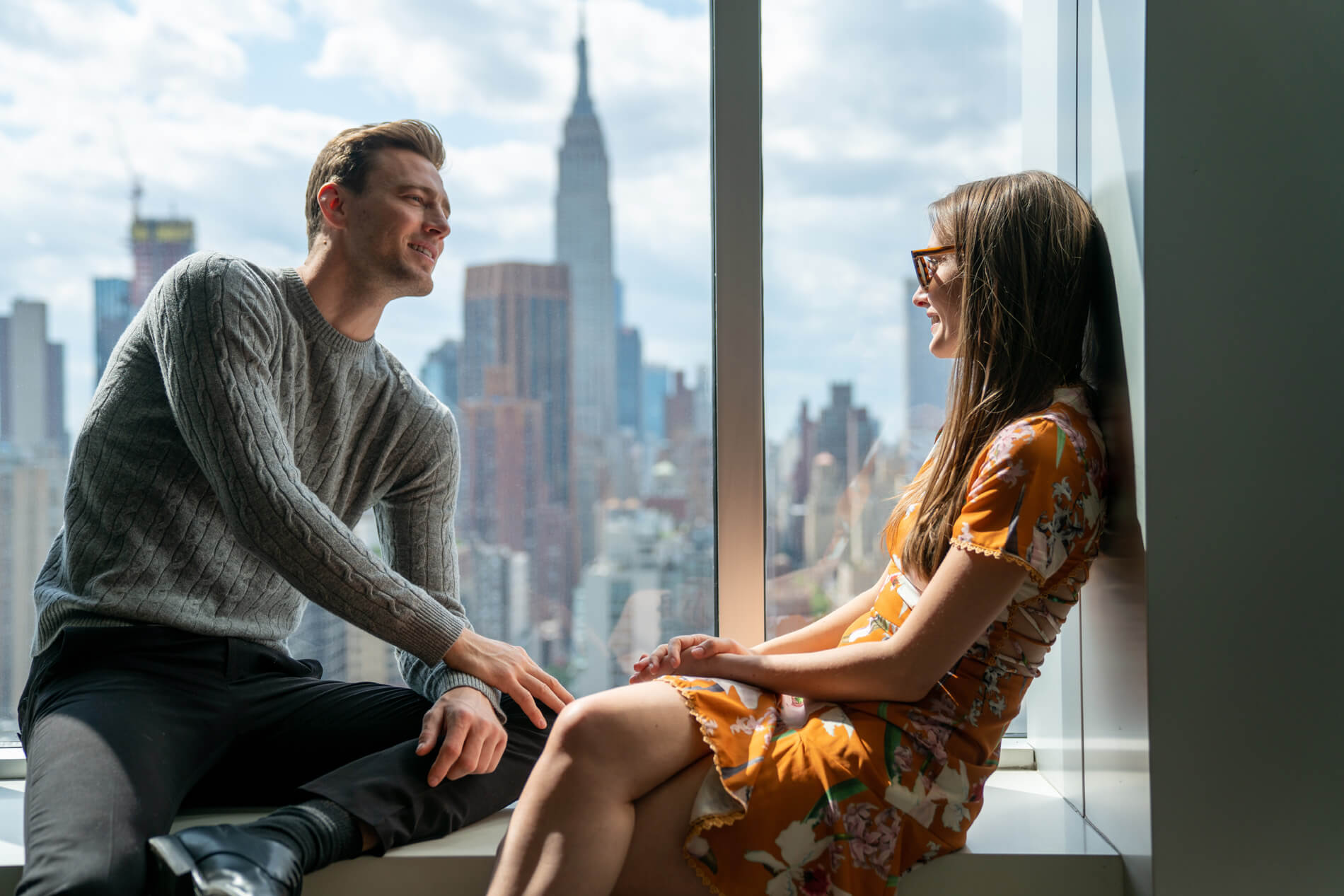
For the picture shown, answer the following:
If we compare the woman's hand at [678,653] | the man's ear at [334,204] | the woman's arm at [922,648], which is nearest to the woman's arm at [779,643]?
the woman's hand at [678,653]

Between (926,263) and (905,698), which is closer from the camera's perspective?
(905,698)

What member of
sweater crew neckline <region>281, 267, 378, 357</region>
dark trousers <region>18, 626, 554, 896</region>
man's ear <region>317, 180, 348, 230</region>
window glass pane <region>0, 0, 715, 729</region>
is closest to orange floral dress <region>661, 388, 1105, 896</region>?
dark trousers <region>18, 626, 554, 896</region>

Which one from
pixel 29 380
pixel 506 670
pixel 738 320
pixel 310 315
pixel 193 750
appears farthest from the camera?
pixel 29 380

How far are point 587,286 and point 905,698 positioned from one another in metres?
0.93

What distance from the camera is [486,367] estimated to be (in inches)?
65.8

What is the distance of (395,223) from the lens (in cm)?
146

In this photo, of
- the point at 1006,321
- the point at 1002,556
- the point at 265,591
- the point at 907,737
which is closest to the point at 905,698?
the point at 907,737

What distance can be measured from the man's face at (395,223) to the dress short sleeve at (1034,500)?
0.94 meters

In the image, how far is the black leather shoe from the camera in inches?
37.2

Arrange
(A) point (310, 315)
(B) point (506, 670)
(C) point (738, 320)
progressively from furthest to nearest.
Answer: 1. (C) point (738, 320)
2. (A) point (310, 315)
3. (B) point (506, 670)

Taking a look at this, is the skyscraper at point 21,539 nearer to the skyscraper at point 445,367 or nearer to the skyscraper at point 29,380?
the skyscraper at point 29,380

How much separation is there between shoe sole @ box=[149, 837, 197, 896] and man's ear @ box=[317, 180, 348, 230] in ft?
3.03

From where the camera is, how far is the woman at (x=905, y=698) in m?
1.04

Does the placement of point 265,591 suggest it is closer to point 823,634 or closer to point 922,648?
point 823,634
